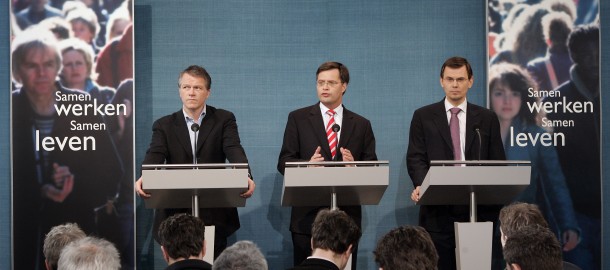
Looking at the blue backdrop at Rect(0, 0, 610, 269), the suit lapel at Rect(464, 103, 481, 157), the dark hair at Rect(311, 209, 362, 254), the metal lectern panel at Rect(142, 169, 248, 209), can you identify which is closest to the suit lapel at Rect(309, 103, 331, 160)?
the suit lapel at Rect(464, 103, 481, 157)

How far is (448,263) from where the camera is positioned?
664 centimetres

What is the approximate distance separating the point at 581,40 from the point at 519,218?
3.14m

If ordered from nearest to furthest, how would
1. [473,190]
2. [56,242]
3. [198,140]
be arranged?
[56,242] → [473,190] → [198,140]

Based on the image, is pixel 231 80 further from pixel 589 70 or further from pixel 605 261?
pixel 605 261

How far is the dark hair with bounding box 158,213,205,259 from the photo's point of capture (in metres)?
4.93

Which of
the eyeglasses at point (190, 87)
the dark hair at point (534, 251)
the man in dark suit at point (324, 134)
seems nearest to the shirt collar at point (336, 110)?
the man in dark suit at point (324, 134)

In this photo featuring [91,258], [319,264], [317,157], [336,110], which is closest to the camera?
[91,258]

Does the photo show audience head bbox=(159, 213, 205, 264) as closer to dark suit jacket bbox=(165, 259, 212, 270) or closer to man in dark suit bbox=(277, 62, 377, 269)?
dark suit jacket bbox=(165, 259, 212, 270)

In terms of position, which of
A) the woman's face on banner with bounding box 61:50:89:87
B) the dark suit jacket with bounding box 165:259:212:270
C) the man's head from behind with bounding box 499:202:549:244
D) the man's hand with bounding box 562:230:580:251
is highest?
the woman's face on banner with bounding box 61:50:89:87

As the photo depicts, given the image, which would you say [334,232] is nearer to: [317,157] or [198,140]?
[317,157]

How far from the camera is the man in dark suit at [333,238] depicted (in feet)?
16.1

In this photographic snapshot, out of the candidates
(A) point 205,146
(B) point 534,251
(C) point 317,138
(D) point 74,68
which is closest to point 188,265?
Result: (B) point 534,251

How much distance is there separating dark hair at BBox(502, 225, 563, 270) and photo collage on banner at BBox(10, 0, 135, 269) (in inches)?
162

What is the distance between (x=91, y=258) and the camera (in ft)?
14.1
